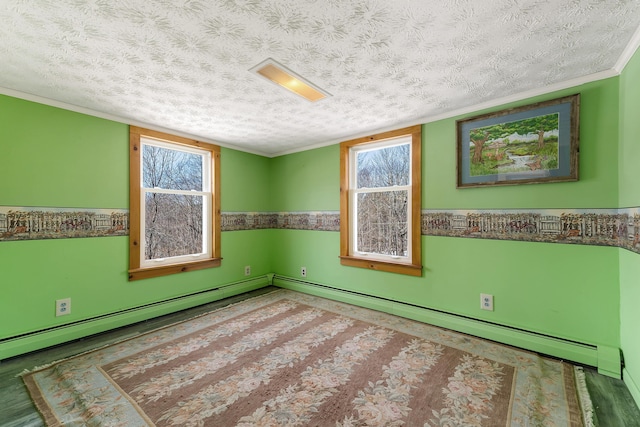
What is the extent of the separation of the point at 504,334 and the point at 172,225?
3719 mm

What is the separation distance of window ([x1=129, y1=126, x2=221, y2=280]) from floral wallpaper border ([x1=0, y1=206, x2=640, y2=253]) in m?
0.29

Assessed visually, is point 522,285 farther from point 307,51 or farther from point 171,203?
point 171,203

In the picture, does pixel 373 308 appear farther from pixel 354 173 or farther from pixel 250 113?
pixel 250 113

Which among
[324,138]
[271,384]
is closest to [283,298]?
[271,384]

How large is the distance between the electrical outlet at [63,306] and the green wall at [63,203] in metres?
0.03

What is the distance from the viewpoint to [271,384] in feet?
5.81

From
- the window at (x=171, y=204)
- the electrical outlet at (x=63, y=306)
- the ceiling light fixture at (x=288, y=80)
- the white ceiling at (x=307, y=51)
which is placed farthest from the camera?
the window at (x=171, y=204)

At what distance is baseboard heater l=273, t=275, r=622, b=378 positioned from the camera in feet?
6.18

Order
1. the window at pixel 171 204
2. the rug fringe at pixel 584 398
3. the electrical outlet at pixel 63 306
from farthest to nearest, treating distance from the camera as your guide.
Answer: the window at pixel 171 204
the electrical outlet at pixel 63 306
the rug fringe at pixel 584 398

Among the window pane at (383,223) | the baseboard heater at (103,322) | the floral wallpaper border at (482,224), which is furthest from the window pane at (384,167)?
the baseboard heater at (103,322)

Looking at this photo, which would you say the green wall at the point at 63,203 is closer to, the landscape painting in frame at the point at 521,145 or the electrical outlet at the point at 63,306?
the electrical outlet at the point at 63,306

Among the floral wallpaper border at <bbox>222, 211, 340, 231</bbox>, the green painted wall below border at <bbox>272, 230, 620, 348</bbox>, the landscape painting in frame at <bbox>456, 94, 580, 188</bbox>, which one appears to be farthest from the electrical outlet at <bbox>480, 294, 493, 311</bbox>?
the floral wallpaper border at <bbox>222, 211, 340, 231</bbox>

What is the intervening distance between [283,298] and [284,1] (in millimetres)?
3193

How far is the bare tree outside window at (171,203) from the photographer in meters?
3.04
